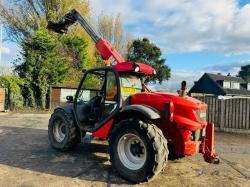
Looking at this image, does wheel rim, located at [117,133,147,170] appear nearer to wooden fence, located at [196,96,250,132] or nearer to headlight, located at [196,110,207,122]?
headlight, located at [196,110,207,122]

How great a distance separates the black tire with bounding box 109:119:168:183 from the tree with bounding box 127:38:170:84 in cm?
3728

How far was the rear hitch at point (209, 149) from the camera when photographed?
6996 mm

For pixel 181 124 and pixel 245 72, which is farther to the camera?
pixel 245 72

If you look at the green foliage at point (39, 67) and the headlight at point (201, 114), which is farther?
the green foliage at point (39, 67)

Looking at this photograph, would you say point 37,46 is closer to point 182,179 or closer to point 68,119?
point 68,119

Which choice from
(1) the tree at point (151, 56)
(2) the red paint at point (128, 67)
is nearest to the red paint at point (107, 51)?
(2) the red paint at point (128, 67)

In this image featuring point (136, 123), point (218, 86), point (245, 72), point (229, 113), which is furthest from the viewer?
point (245, 72)

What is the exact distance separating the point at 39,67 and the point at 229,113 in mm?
14740

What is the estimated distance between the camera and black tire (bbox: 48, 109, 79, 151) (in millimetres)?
8375

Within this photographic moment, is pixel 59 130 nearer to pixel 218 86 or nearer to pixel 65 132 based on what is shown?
pixel 65 132

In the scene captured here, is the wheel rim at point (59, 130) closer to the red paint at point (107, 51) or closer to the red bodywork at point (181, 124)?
the red paint at point (107, 51)

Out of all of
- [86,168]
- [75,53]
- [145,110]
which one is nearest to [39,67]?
[75,53]

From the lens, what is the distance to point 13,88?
23203mm

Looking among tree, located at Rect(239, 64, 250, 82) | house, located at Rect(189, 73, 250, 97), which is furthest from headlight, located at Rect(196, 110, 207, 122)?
tree, located at Rect(239, 64, 250, 82)
